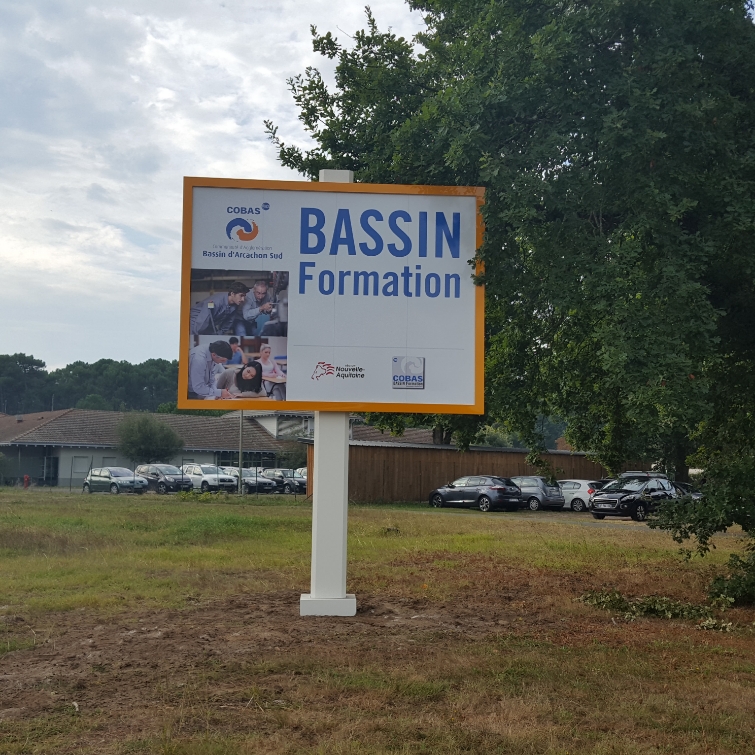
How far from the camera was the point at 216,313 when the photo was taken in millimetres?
10344

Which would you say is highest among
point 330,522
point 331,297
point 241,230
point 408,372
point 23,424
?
point 241,230

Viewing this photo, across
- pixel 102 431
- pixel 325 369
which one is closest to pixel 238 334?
pixel 325 369

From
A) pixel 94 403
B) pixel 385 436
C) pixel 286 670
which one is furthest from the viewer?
pixel 94 403

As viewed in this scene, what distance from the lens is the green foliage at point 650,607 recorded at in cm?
1030

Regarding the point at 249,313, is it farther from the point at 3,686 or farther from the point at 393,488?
the point at 393,488

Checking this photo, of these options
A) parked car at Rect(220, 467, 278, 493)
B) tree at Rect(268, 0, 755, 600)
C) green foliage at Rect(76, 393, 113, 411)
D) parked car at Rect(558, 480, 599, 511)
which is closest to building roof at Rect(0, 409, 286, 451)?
parked car at Rect(220, 467, 278, 493)

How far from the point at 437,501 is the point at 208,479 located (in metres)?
12.9

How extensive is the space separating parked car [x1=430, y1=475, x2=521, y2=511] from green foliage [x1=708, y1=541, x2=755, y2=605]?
878 inches

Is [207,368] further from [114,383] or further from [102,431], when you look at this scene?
[114,383]

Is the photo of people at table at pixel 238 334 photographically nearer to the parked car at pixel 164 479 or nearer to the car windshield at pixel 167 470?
the parked car at pixel 164 479

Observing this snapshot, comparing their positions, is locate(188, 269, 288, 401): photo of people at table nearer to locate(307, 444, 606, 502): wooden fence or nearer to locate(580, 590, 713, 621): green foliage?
locate(580, 590, 713, 621): green foliage

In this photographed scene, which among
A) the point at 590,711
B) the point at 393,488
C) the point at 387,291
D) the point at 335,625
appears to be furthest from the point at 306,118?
the point at 393,488

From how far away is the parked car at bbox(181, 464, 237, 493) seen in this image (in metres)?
42.5

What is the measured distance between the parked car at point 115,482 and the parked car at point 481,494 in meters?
14.0
